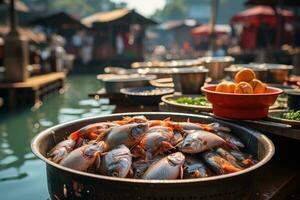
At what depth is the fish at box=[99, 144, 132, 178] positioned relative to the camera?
2.37 m

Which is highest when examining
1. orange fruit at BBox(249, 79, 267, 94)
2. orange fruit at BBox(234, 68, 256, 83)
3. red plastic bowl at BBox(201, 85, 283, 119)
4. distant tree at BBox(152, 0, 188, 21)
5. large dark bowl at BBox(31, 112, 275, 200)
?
distant tree at BBox(152, 0, 188, 21)

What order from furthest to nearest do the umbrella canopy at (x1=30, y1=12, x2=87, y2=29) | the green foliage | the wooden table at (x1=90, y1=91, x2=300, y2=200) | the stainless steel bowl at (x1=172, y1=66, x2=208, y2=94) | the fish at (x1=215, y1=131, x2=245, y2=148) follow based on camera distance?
the green foliage → the umbrella canopy at (x1=30, y1=12, x2=87, y2=29) → the stainless steel bowl at (x1=172, y1=66, x2=208, y2=94) → the wooden table at (x1=90, y1=91, x2=300, y2=200) → the fish at (x1=215, y1=131, x2=245, y2=148)

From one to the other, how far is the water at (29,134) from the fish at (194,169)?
374cm

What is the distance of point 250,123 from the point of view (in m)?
3.47

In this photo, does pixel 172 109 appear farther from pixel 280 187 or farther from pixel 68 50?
pixel 68 50

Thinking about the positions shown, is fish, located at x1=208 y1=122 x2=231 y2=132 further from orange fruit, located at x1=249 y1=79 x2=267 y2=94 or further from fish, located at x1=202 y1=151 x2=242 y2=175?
orange fruit, located at x1=249 y1=79 x2=267 y2=94

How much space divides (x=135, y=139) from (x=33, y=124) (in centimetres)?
925

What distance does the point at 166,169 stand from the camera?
7.67 feet

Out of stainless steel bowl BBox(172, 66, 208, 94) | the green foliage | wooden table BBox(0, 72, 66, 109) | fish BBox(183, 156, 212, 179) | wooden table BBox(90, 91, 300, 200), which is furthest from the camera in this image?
the green foliage

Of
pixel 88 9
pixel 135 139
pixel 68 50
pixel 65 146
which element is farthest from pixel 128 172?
pixel 88 9

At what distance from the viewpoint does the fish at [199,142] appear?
8.77 feet

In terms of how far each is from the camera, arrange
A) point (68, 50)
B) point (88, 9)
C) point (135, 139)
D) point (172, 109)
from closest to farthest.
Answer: point (135, 139) < point (172, 109) < point (68, 50) < point (88, 9)

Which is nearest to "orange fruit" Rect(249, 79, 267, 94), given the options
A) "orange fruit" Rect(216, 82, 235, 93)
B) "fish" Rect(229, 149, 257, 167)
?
"orange fruit" Rect(216, 82, 235, 93)

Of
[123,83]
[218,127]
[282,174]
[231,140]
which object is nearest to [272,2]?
[123,83]
